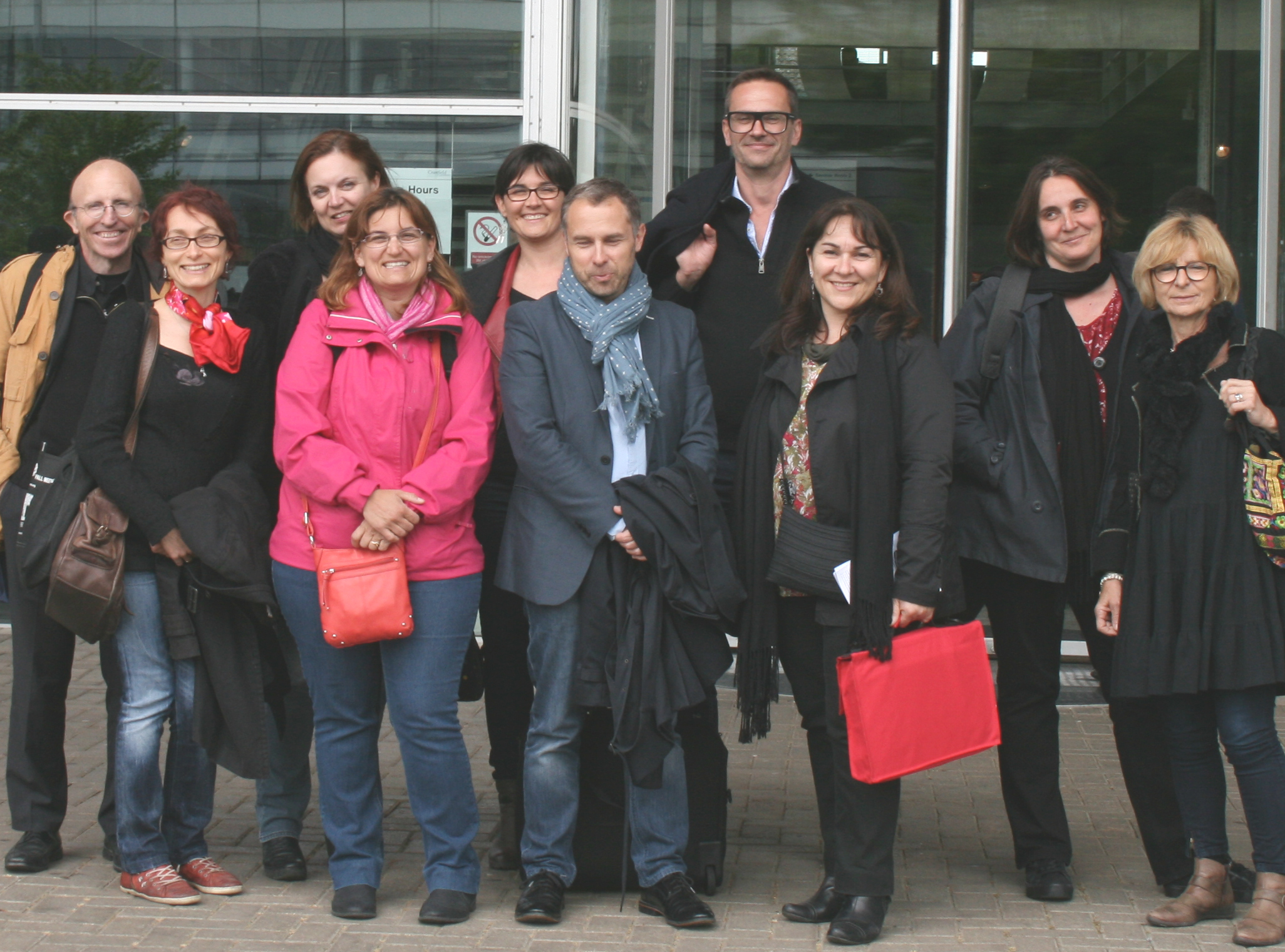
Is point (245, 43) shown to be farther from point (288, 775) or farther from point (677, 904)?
point (677, 904)

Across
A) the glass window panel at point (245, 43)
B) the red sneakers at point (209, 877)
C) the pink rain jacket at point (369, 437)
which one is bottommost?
the red sneakers at point (209, 877)

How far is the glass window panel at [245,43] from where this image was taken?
7.82m

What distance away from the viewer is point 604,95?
25.6ft

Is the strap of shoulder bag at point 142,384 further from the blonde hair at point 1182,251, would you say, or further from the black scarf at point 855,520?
the blonde hair at point 1182,251

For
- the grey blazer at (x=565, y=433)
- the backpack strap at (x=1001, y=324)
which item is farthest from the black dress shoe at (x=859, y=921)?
the backpack strap at (x=1001, y=324)

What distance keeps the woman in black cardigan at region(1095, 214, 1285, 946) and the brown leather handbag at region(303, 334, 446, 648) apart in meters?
1.97

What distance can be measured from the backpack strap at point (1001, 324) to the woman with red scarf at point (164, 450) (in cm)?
212

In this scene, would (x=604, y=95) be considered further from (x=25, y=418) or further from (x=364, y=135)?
(x=25, y=418)

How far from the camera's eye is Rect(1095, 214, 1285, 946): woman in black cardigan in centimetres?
391

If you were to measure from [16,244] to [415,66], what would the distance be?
2.37 meters

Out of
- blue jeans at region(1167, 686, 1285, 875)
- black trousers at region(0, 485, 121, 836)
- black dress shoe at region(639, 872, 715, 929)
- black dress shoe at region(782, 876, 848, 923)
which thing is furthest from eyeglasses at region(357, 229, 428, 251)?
blue jeans at region(1167, 686, 1285, 875)

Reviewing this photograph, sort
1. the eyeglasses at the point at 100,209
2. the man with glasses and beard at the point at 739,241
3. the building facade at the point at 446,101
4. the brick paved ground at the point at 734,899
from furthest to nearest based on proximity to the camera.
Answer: the building facade at the point at 446,101, the man with glasses and beard at the point at 739,241, the eyeglasses at the point at 100,209, the brick paved ground at the point at 734,899

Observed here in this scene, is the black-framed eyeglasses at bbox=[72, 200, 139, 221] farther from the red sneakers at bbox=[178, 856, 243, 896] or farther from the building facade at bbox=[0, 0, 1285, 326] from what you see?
the building facade at bbox=[0, 0, 1285, 326]

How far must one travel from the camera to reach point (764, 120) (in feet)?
14.8
